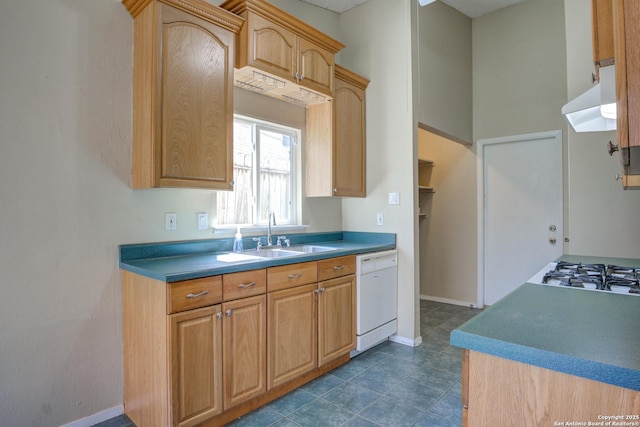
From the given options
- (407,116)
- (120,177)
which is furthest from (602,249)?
(120,177)

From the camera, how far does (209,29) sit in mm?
2154

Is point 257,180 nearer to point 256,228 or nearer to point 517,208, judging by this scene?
point 256,228

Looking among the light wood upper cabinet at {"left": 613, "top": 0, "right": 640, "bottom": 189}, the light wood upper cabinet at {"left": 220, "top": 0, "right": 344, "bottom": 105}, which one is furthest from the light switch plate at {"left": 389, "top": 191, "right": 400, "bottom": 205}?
the light wood upper cabinet at {"left": 613, "top": 0, "right": 640, "bottom": 189}

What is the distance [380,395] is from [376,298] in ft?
2.77

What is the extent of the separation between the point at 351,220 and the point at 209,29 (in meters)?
2.13

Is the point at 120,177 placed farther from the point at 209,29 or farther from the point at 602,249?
the point at 602,249

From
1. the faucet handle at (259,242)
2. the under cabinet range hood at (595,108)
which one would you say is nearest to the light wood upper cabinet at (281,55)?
the faucet handle at (259,242)

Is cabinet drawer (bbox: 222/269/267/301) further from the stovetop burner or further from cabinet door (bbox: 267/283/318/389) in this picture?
the stovetop burner

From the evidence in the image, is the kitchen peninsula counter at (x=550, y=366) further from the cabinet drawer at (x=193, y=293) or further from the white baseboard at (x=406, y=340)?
the white baseboard at (x=406, y=340)

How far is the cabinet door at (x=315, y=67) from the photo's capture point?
106 inches

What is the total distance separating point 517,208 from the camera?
4.08m

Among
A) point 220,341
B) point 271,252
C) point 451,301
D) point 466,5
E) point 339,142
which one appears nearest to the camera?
point 220,341

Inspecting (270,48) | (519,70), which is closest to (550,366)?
(270,48)

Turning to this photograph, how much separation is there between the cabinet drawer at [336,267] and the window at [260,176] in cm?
72
